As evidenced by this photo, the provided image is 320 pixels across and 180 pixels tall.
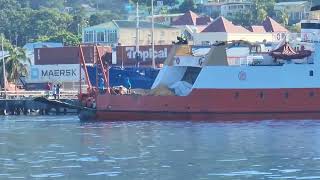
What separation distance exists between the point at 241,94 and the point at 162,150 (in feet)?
45.5

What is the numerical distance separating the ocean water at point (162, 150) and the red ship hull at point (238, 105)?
1.04m

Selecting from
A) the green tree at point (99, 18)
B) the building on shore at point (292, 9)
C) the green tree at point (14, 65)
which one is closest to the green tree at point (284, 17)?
the building on shore at point (292, 9)

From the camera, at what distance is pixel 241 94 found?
5209 cm

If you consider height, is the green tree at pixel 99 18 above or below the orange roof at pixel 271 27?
above

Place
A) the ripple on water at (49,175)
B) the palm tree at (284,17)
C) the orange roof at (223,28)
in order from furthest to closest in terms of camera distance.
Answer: the palm tree at (284,17)
the orange roof at (223,28)
the ripple on water at (49,175)

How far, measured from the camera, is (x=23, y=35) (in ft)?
484

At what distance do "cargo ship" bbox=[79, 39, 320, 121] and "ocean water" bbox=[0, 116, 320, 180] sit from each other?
3.87ft

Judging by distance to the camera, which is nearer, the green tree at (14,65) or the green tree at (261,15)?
the green tree at (14,65)

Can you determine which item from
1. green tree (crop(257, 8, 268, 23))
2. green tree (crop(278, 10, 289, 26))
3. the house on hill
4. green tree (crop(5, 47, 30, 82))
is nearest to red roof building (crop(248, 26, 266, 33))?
the house on hill

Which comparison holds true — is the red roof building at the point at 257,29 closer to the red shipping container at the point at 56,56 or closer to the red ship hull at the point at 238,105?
the red shipping container at the point at 56,56

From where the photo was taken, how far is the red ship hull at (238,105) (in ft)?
169

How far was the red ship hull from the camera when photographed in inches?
2032

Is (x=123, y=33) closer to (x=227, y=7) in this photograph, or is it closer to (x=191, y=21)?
(x=191, y=21)

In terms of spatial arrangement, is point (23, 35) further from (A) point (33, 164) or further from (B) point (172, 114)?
(A) point (33, 164)
